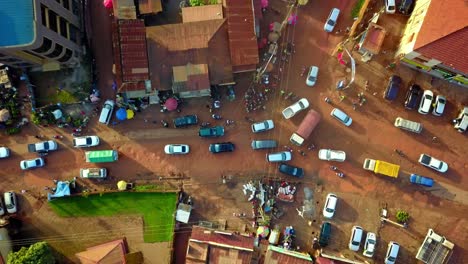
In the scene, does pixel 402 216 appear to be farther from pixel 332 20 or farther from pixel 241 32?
pixel 241 32

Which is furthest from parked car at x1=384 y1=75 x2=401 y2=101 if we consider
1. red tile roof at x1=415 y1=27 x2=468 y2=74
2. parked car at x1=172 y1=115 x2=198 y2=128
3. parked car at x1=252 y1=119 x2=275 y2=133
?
parked car at x1=172 y1=115 x2=198 y2=128

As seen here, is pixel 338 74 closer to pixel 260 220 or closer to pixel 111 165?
pixel 260 220

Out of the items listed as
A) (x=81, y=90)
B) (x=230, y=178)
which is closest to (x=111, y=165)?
(x=81, y=90)

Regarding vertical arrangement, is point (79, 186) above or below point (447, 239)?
above

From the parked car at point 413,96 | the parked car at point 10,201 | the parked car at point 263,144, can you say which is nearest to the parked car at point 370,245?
the parked car at point 263,144

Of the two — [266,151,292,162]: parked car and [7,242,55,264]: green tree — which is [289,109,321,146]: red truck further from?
[7,242,55,264]: green tree

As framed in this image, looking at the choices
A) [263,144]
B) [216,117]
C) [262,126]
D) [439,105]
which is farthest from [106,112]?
[439,105]
